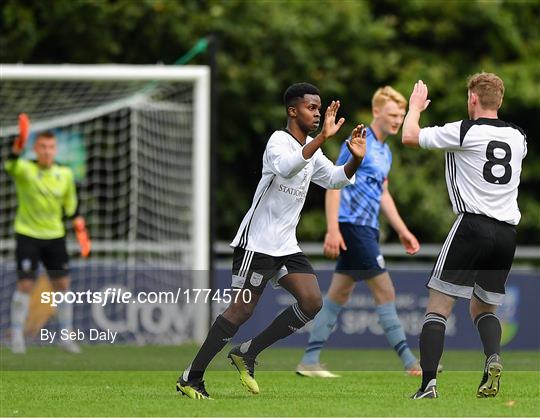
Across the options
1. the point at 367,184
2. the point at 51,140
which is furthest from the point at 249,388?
the point at 51,140

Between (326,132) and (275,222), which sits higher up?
(326,132)

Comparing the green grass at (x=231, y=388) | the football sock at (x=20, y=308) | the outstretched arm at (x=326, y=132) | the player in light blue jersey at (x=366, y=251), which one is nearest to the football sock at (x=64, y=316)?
the green grass at (x=231, y=388)

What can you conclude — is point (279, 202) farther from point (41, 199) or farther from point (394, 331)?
point (41, 199)

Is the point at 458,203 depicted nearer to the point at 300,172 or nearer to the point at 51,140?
the point at 300,172

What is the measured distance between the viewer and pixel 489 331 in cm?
852

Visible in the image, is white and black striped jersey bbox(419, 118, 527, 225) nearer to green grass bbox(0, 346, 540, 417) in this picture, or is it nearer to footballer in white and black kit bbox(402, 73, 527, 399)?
footballer in white and black kit bbox(402, 73, 527, 399)

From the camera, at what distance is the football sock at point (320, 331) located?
10750 millimetres

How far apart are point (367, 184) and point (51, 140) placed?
383 centimetres

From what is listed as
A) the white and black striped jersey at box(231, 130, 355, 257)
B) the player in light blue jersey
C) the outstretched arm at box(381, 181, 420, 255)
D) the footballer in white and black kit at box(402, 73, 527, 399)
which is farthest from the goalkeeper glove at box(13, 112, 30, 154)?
the footballer in white and black kit at box(402, 73, 527, 399)

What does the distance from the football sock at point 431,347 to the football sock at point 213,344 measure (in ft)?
3.87

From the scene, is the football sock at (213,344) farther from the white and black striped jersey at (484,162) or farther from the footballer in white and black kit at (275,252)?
the white and black striped jersey at (484,162)

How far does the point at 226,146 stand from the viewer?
20391 millimetres

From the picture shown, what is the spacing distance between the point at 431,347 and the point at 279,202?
132 cm

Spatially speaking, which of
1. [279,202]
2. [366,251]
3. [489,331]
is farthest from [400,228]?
[279,202]
